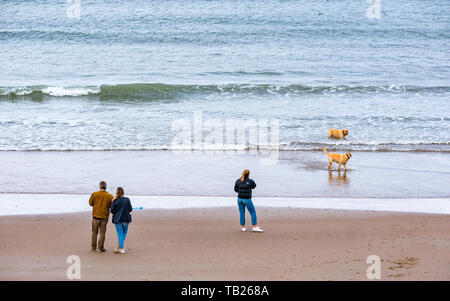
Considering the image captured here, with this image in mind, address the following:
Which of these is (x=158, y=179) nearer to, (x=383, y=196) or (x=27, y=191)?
(x=27, y=191)

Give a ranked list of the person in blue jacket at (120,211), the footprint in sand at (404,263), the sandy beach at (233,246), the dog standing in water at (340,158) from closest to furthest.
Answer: the sandy beach at (233,246) < the footprint in sand at (404,263) < the person in blue jacket at (120,211) < the dog standing in water at (340,158)

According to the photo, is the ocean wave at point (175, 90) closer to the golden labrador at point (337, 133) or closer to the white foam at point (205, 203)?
the golden labrador at point (337, 133)

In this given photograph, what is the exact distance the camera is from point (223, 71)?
32062 mm

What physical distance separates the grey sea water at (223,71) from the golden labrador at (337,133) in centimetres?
38

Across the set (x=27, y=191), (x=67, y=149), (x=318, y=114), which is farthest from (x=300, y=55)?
(x=27, y=191)

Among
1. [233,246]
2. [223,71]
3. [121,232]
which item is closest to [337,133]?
[233,246]

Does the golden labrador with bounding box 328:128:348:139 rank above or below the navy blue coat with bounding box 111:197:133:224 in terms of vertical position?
above

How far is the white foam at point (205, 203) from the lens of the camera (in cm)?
1207

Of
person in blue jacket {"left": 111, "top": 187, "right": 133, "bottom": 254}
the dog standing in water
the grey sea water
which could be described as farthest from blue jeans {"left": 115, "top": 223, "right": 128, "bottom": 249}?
the grey sea water

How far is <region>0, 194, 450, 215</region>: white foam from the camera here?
475 inches

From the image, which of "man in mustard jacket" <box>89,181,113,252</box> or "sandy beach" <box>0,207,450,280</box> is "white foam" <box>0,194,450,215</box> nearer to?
"sandy beach" <box>0,207,450,280</box>

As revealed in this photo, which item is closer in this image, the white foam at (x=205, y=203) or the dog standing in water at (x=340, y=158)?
the white foam at (x=205, y=203)

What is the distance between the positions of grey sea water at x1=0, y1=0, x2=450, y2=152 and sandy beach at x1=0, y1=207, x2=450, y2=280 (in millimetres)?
7023

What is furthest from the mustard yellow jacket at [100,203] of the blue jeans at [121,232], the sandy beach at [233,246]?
the sandy beach at [233,246]
